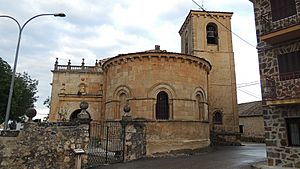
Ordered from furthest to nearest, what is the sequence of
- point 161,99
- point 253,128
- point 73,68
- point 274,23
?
point 253,128 → point 73,68 → point 161,99 → point 274,23

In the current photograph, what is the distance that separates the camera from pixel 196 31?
25.3 m

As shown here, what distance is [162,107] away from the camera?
16.4 meters

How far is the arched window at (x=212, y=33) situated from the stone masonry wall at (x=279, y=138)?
1636 cm

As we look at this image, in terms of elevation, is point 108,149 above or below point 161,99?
below

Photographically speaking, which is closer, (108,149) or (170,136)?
(108,149)

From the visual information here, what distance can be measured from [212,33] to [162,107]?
44.9 ft

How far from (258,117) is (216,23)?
46.2 ft

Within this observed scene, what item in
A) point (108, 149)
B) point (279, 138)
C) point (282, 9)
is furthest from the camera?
point (108, 149)

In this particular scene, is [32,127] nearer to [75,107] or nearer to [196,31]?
[75,107]

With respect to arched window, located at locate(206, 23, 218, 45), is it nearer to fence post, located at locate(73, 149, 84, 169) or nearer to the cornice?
the cornice

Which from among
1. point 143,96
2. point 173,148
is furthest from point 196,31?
point 173,148

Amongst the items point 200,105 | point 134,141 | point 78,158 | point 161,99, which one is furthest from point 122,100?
point 78,158

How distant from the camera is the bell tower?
24.1 m

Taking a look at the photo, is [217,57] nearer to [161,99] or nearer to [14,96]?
[161,99]
